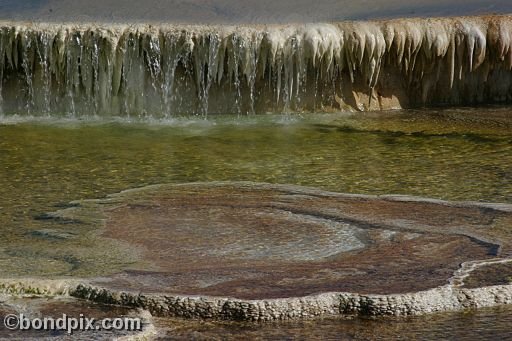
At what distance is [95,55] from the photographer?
12070mm

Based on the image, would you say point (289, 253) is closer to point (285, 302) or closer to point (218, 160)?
point (285, 302)

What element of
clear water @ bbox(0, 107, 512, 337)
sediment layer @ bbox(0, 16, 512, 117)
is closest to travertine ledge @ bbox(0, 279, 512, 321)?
clear water @ bbox(0, 107, 512, 337)

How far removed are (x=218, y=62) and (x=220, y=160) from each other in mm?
2586

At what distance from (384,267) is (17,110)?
22.5ft

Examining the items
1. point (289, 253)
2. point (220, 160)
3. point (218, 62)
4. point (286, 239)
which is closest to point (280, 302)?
point (289, 253)

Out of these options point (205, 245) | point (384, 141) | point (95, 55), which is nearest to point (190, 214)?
point (205, 245)

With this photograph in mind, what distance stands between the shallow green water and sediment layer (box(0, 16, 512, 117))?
0.33m

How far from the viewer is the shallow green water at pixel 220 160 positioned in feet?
23.6

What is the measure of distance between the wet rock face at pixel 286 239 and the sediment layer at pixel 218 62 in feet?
12.1

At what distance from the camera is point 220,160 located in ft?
32.1

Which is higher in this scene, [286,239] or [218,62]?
[218,62]

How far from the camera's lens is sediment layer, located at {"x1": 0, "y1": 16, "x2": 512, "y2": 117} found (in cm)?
1209

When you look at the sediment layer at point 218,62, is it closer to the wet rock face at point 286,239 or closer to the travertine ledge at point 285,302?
the wet rock face at point 286,239

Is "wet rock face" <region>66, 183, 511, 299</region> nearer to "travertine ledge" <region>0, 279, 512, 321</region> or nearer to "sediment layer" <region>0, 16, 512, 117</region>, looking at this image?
"travertine ledge" <region>0, 279, 512, 321</region>
